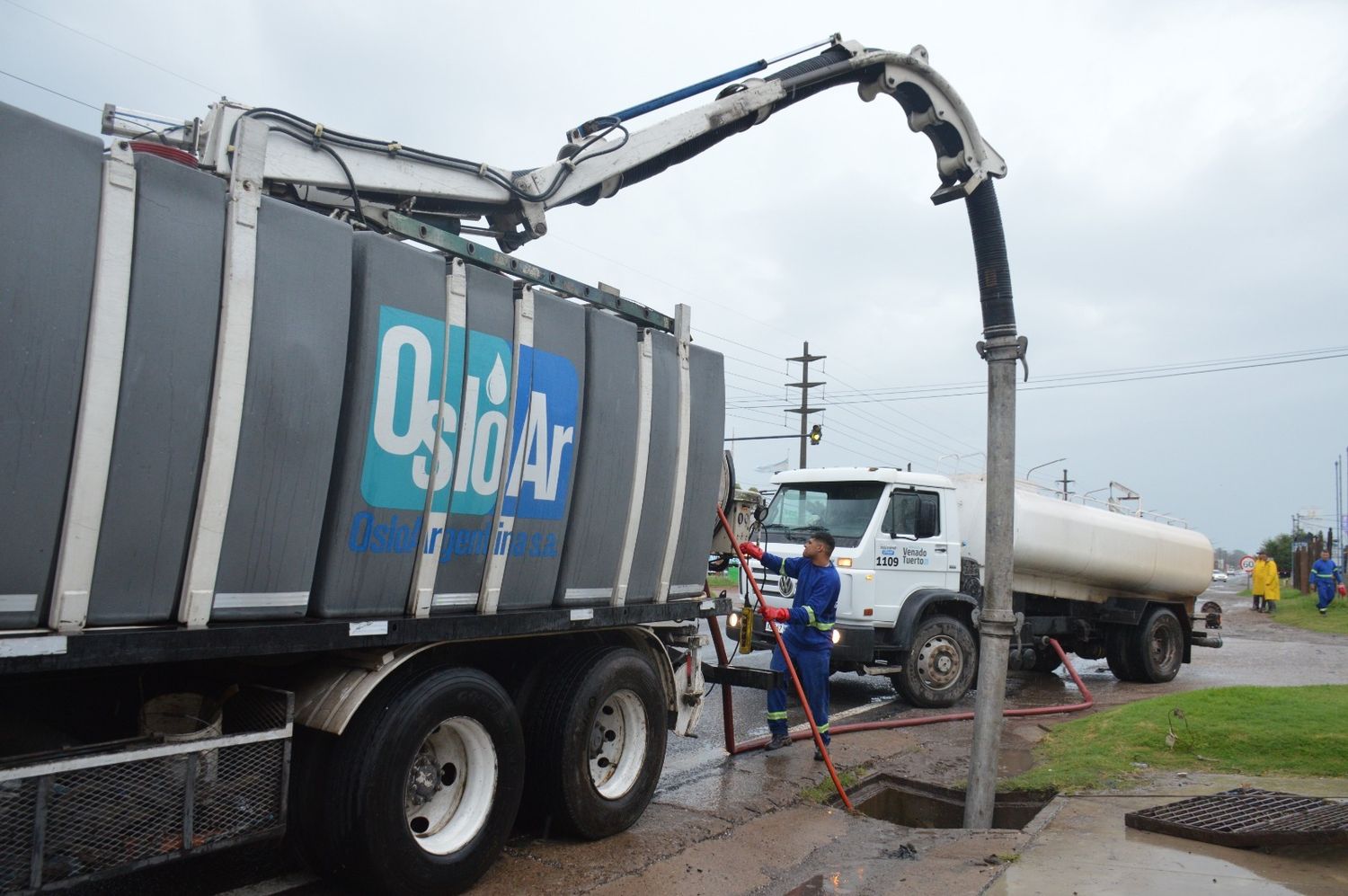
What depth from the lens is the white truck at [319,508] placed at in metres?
3.37

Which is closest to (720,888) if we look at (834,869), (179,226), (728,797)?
(834,869)

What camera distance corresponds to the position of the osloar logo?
14.3 ft

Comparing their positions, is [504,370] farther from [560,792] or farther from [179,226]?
[560,792]

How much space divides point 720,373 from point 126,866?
168 inches

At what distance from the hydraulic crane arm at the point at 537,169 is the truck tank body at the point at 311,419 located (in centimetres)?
51

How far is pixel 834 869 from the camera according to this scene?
18.3 ft

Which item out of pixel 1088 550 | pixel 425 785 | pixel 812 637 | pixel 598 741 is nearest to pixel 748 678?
pixel 812 637

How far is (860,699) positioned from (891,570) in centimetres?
171

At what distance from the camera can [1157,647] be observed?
1407cm

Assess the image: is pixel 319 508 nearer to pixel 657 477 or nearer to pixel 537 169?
pixel 657 477

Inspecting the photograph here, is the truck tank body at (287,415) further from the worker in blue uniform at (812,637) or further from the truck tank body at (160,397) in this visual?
the worker in blue uniform at (812,637)

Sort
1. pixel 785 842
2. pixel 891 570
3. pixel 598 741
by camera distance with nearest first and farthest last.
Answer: pixel 598 741, pixel 785 842, pixel 891 570

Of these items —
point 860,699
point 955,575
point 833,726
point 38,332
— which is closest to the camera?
point 38,332

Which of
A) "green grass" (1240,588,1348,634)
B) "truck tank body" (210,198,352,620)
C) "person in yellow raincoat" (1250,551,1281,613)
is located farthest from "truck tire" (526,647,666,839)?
"person in yellow raincoat" (1250,551,1281,613)
